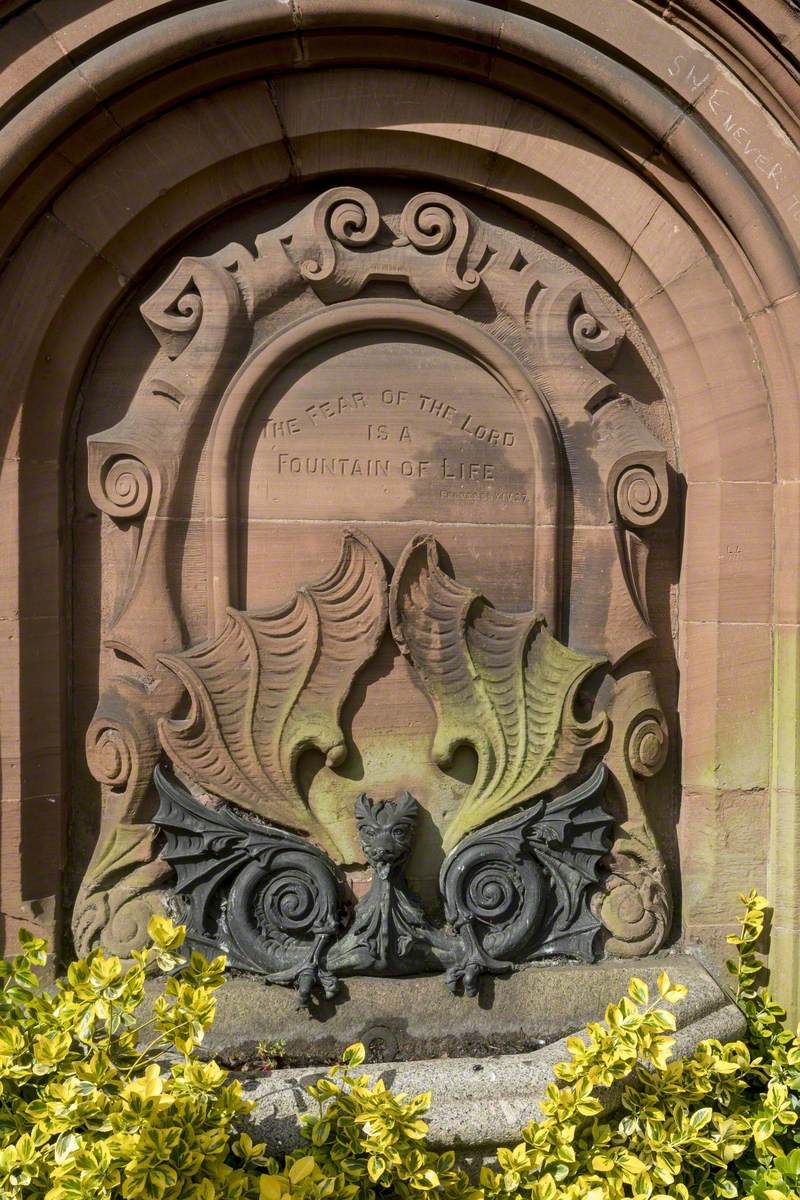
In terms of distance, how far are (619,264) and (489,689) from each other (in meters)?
1.79

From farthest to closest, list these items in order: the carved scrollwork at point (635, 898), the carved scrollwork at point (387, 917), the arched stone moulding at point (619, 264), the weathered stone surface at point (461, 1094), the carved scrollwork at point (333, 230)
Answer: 1. the carved scrollwork at point (635, 898)
2. the carved scrollwork at point (333, 230)
3. the carved scrollwork at point (387, 917)
4. the arched stone moulding at point (619, 264)
5. the weathered stone surface at point (461, 1094)

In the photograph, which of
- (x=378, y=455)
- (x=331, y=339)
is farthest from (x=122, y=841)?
(x=331, y=339)

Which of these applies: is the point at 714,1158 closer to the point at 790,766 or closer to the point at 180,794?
the point at 790,766

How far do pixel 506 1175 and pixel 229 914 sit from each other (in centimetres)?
132

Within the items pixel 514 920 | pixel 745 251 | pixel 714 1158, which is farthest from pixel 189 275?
pixel 714 1158

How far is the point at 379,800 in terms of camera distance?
3768 mm

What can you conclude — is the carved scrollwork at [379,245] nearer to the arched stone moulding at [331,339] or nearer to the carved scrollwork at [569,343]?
the arched stone moulding at [331,339]

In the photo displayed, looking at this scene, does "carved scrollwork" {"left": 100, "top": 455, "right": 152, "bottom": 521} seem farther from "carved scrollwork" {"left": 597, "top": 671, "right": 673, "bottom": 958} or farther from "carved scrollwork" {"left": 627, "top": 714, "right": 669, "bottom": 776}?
"carved scrollwork" {"left": 627, "top": 714, "right": 669, "bottom": 776}

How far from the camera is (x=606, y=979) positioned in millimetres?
3691

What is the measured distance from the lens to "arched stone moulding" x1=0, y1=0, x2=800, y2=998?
3.45 metres

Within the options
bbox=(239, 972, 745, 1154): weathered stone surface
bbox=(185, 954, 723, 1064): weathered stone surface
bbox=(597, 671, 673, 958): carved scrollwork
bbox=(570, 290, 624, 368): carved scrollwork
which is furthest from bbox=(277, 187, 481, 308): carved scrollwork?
bbox=(239, 972, 745, 1154): weathered stone surface

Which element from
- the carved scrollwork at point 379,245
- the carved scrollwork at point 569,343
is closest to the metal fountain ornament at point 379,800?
the carved scrollwork at point 569,343

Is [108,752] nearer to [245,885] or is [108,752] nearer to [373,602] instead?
[245,885]

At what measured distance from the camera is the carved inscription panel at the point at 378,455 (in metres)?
3.74
